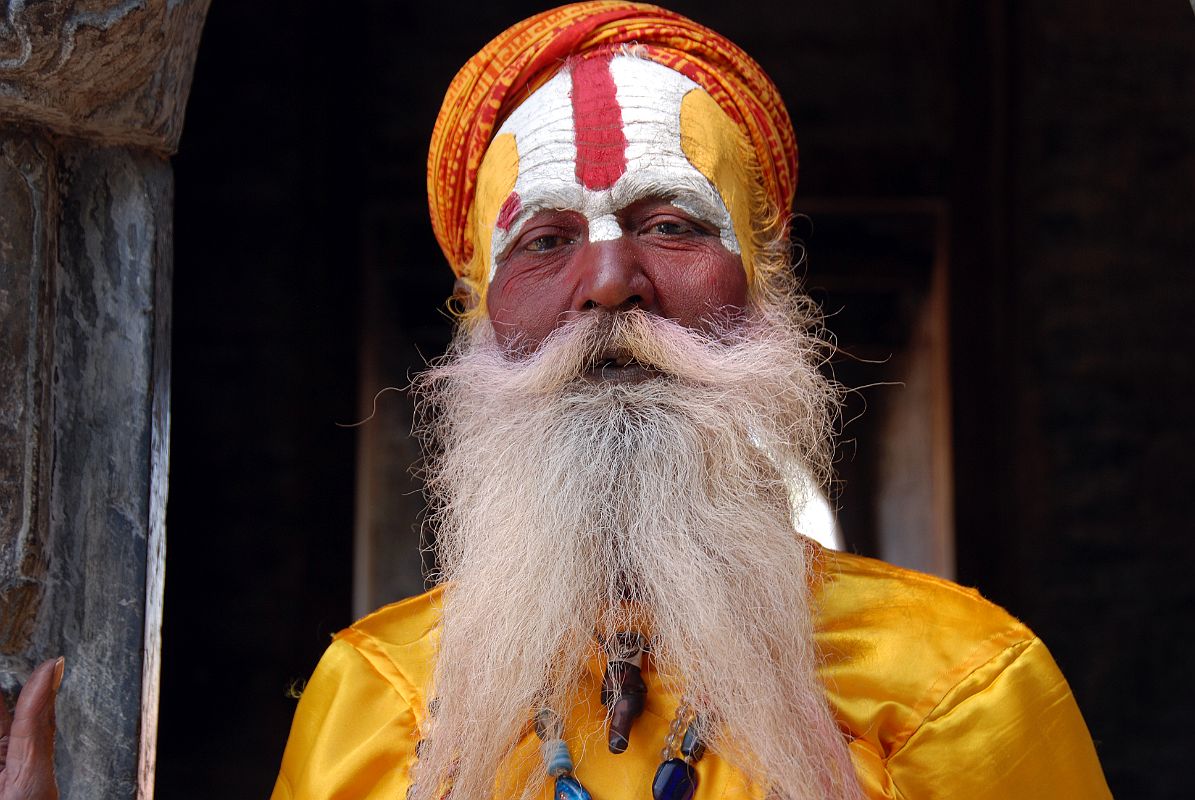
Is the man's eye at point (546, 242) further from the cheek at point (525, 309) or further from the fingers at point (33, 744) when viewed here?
the fingers at point (33, 744)

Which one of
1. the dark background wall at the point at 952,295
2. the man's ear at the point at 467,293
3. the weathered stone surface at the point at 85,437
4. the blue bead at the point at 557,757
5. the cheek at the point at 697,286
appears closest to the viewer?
the blue bead at the point at 557,757

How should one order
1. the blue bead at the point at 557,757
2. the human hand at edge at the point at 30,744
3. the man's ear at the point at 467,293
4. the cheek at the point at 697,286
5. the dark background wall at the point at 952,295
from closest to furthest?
the human hand at edge at the point at 30,744, the blue bead at the point at 557,757, the cheek at the point at 697,286, the man's ear at the point at 467,293, the dark background wall at the point at 952,295

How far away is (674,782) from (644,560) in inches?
11.2

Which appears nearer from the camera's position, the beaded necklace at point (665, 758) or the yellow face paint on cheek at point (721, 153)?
the beaded necklace at point (665, 758)

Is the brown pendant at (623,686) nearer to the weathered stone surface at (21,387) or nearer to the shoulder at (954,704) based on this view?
the shoulder at (954,704)

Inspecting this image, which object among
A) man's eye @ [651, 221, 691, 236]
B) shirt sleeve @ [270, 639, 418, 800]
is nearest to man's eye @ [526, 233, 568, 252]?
man's eye @ [651, 221, 691, 236]

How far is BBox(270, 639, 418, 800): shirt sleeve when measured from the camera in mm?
1787

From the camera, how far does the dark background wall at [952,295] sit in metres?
3.62

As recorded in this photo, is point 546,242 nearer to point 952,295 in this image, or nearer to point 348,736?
point 348,736

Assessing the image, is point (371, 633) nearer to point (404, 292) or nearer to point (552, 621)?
Result: point (552, 621)

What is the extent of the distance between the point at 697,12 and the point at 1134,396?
1820 millimetres

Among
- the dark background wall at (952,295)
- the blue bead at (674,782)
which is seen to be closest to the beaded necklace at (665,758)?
the blue bead at (674,782)

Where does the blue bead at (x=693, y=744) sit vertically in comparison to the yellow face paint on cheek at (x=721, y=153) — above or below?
below

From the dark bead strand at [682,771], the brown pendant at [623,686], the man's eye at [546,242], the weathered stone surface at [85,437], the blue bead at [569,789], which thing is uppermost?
the man's eye at [546,242]
